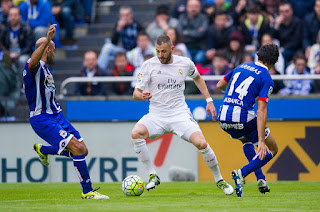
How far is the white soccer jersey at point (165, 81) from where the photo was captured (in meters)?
10.5

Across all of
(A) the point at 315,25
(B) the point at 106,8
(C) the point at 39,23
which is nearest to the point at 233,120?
(A) the point at 315,25

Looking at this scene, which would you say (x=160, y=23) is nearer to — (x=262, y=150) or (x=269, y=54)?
(x=269, y=54)

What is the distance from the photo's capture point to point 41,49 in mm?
9141

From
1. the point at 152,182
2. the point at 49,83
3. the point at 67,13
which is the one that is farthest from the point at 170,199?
the point at 67,13

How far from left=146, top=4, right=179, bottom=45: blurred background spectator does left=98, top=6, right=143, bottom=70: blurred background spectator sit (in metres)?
0.30

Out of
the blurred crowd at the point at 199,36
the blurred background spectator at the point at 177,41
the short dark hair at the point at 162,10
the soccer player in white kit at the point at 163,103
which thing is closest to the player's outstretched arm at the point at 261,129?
the soccer player in white kit at the point at 163,103

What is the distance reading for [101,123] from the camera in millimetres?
14562

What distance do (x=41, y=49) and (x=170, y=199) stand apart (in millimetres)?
2669

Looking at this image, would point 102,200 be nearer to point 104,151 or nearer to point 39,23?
point 104,151

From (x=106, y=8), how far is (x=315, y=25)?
6.28m

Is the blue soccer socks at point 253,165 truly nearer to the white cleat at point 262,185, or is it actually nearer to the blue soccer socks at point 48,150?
the white cleat at point 262,185

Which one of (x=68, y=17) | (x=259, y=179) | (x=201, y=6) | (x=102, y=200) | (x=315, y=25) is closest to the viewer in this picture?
(x=102, y=200)

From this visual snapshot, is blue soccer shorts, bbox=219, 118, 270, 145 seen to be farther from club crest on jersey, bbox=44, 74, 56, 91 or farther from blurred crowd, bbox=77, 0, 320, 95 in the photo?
blurred crowd, bbox=77, 0, 320, 95

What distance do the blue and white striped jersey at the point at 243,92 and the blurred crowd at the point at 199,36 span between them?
15.0 feet
